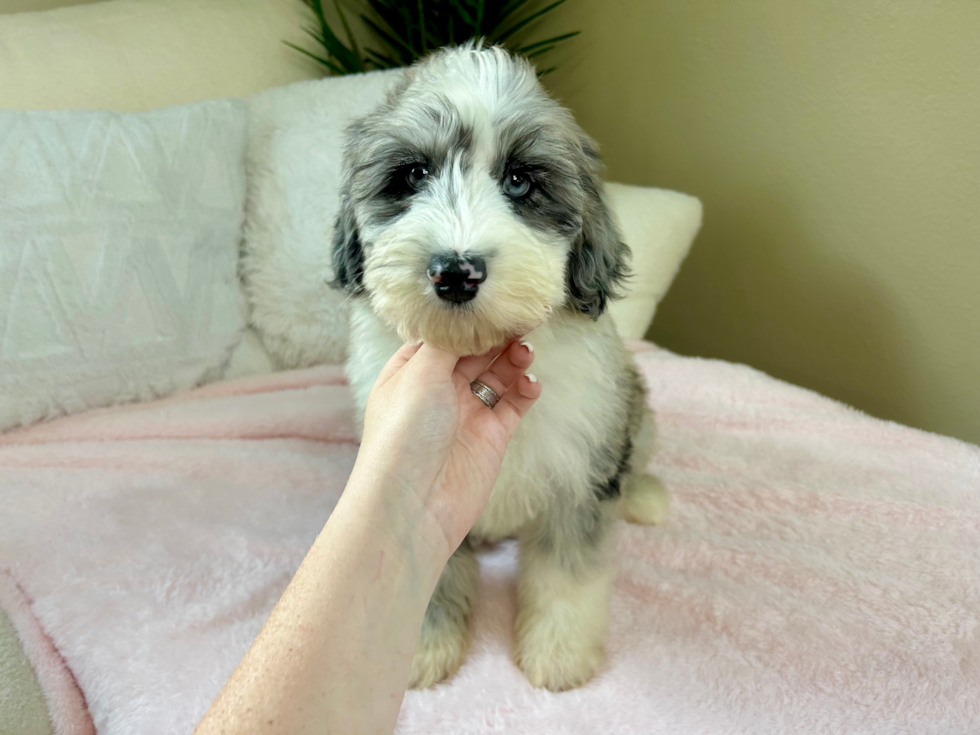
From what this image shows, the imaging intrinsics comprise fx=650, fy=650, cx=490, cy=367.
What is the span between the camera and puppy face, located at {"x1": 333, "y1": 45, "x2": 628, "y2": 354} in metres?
1.05

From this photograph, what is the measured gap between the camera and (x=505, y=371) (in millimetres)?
1298

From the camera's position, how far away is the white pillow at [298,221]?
7.29 ft

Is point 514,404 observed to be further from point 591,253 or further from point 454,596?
point 454,596

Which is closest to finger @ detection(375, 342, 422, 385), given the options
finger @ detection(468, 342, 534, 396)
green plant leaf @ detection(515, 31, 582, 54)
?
finger @ detection(468, 342, 534, 396)

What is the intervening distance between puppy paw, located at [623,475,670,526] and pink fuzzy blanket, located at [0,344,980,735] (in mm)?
40

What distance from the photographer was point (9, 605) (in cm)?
132

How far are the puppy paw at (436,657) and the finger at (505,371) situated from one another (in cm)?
53

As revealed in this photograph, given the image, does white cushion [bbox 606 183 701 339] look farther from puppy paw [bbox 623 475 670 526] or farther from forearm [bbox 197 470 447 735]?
forearm [bbox 197 470 447 735]

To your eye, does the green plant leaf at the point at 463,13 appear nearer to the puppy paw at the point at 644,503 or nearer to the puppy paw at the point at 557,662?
the puppy paw at the point at 644,503

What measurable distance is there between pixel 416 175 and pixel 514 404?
1.59ft

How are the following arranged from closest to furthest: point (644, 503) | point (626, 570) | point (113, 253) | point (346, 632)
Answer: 1. point (346, 632)
2. point (626, 570)
3. point (644, 503)
4. point (113, 253)

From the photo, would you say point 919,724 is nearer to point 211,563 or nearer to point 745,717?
point 745,717

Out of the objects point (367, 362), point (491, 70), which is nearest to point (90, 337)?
point (367, 362)

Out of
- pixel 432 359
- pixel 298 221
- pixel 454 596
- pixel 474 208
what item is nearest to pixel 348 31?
pixel 298 221
